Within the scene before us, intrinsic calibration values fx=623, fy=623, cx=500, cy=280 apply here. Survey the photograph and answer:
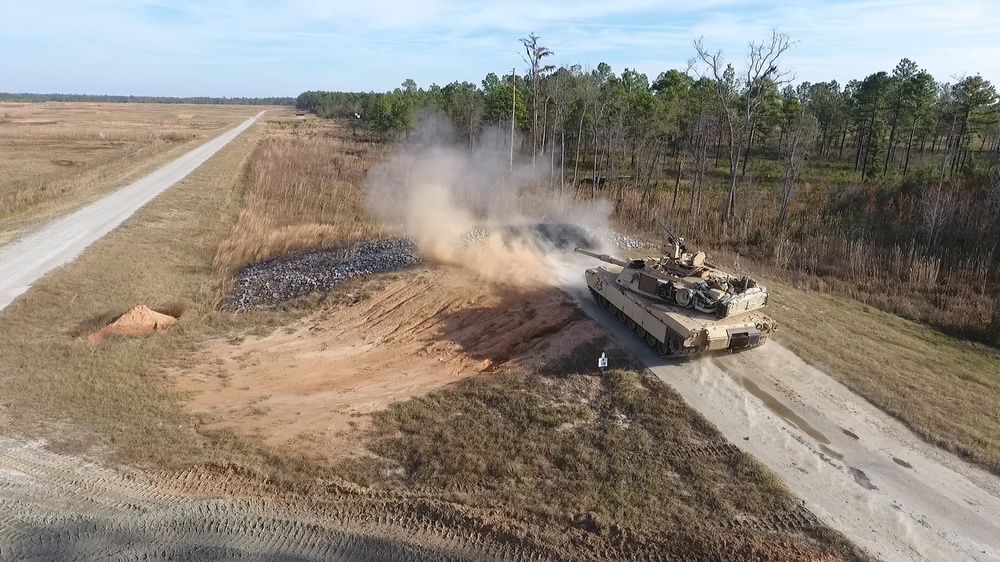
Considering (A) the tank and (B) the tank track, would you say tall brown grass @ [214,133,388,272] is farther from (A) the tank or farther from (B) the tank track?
(A) the tank

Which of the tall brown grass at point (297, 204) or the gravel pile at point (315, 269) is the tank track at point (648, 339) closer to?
the gravel pile at point (315, 269)

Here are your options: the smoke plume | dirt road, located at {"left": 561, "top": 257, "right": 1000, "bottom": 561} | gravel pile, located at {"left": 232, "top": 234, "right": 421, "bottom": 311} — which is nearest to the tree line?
the smoke plume

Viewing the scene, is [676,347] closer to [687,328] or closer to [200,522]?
[687,328]

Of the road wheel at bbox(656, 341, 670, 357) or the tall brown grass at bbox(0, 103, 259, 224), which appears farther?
the tall brown grass at bbox(0, 103, 259, 224)

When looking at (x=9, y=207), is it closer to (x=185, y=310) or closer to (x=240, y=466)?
(x=185, y=310)

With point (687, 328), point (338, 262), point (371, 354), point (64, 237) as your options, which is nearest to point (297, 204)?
point (64, 237)

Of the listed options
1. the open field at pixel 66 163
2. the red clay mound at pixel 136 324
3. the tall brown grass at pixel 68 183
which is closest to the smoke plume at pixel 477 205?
the red clay mound at pixel 136 324
